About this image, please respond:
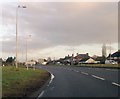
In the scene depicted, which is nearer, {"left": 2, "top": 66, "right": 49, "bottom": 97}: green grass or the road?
the road

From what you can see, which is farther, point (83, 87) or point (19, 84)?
point (19, 84)

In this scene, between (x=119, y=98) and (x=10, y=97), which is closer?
(x=119, y=98)

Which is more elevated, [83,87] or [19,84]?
[83,87]

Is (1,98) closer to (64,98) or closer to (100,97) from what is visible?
(64,98)

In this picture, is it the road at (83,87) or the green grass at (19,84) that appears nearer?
the road at (83,87)

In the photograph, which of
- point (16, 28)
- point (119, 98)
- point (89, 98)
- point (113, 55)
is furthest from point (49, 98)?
point (113, 55)

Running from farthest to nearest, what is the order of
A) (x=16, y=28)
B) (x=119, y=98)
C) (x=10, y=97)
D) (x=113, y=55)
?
(x=113, y=55)
(x=16, y=28)
(x=10, y=97)
(x=119, y=98)

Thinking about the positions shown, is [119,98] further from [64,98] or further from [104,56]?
[104,56]

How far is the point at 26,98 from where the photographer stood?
15.8m

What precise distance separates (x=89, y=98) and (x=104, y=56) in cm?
18658

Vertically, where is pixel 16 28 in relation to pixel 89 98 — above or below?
above

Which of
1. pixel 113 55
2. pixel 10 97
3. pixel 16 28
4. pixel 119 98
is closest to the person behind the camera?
pixel 119 98

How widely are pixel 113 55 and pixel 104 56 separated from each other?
6.18m

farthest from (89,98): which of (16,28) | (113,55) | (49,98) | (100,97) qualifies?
(113,55)
